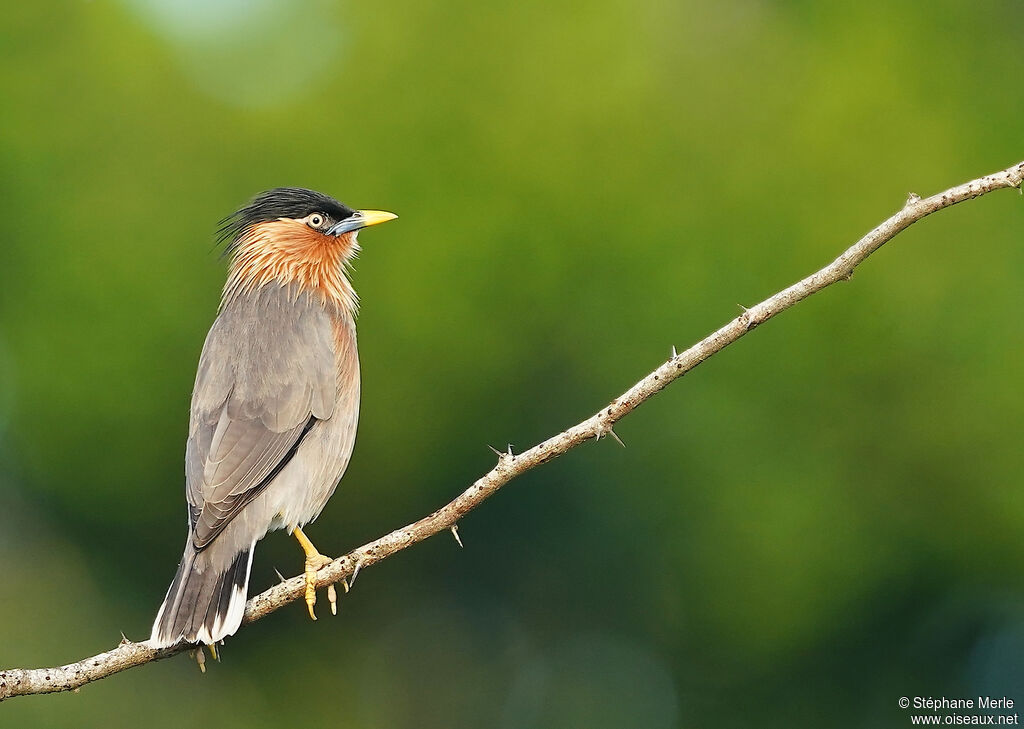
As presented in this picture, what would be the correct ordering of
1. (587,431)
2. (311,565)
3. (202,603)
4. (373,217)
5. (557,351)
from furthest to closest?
(557,351)
(373,217)
(311,565)
(202,603)
(587,431)

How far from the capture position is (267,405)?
19.5ft

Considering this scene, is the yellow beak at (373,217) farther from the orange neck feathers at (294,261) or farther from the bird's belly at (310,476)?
the bird's belly at (310,476)

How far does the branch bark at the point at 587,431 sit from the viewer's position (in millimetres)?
4070

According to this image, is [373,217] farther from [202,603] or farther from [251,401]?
[202,603]

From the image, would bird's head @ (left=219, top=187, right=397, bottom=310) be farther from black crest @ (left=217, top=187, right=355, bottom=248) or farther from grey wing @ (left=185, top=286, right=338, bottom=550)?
grey wing @ (left=185, top=286, right=338, bottom=550)

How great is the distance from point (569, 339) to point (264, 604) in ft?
41.6

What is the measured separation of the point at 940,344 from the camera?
1706 cm

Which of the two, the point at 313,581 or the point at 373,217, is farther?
the point at 373,217

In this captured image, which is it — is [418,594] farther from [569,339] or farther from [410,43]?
[410,43]

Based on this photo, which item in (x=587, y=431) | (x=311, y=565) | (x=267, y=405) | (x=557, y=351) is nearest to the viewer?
(x=587, y=431)

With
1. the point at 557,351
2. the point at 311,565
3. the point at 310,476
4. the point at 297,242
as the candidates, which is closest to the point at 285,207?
the point at 297,242

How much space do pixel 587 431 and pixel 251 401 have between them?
2152 mm

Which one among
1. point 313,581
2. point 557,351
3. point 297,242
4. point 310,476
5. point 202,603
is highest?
point 557,351

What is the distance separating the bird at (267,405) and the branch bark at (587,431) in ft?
0.92
